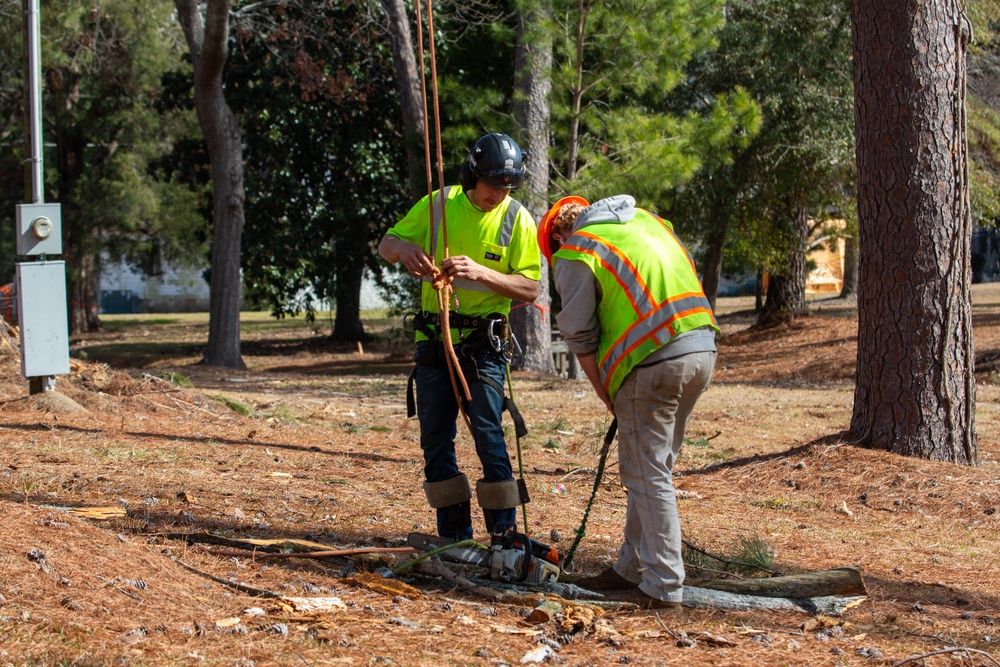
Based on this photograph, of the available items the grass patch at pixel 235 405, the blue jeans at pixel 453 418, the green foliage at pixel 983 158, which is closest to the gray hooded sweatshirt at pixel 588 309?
the blue jeans at pixel 453 418

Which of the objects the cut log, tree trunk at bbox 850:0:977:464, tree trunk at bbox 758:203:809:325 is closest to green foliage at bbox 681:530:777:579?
the cut log

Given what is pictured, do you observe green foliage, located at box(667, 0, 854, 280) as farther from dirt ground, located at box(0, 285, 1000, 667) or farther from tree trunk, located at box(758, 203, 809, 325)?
dirt ground, located at box(0, 285, 1000, 667)

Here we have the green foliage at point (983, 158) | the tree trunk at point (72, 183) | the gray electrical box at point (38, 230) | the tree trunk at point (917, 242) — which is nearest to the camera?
the tree trunk at point (917, 242)

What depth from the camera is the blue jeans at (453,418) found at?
4.91 meters

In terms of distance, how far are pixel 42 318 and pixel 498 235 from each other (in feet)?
17.6

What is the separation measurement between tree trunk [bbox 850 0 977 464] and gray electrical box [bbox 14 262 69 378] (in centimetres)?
641

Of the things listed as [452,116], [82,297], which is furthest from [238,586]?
[82,297]

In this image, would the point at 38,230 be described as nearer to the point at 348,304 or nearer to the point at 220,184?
the point at 220,184

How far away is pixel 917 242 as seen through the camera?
7.47 metres

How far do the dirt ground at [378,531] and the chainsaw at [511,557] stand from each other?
19 centimetres

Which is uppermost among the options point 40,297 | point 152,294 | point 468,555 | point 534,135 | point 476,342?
point 534,135

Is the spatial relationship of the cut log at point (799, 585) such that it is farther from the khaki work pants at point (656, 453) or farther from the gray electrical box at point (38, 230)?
the gray electrical box at point (38, 230)

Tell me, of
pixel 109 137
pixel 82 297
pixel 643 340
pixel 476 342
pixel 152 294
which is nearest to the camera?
pixel 643 340

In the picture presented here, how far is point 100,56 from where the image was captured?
24922 mm
